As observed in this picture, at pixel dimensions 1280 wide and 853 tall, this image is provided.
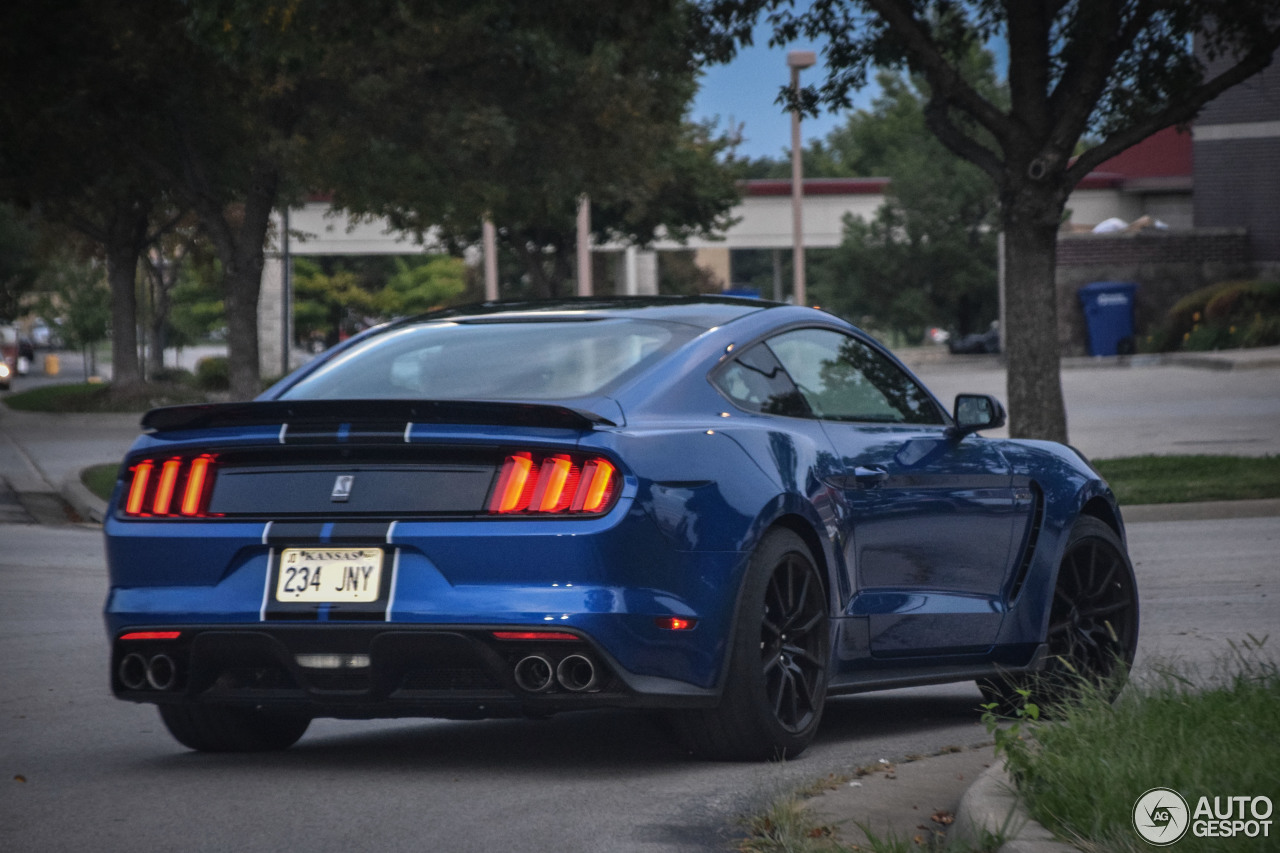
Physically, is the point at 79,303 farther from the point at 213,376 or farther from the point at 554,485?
the point at 554,485

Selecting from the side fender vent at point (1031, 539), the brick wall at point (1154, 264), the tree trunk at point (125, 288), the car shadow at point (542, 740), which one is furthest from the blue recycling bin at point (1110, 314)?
the side fender vent at point (1031, 539)

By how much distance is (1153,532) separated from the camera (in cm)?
1446

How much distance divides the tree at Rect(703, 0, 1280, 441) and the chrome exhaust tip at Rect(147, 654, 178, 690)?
11501 millimetres

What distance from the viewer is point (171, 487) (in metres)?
5.79

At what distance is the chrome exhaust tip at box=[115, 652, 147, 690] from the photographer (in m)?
5.76

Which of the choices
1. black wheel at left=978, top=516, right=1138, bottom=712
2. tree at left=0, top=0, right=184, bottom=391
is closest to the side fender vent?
black wheel at left=978, top=516, right=1138, bottom=712

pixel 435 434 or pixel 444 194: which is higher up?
pixel 444 194

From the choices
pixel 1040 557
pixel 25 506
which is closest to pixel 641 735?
pixel 1040 557

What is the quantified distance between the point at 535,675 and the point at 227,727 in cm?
146

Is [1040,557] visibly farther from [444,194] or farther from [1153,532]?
[444,194]

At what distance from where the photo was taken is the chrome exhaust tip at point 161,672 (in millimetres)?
5707

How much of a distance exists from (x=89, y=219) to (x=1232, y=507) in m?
28.1

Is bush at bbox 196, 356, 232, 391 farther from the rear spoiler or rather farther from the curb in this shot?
the curb

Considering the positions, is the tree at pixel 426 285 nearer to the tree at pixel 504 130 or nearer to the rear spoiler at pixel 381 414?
the tree at pixel 504 130
